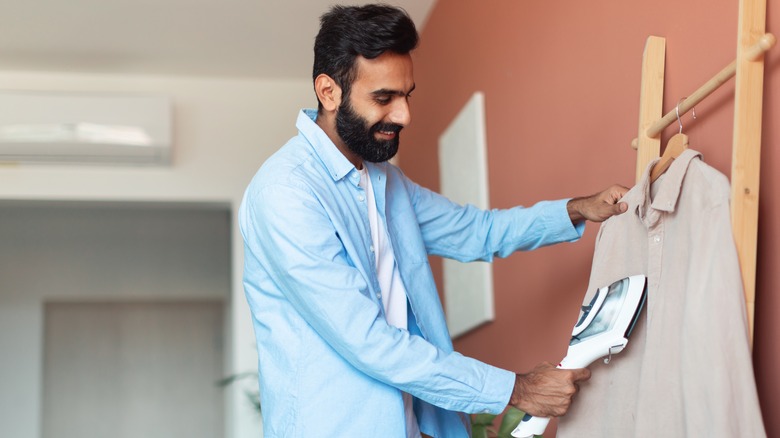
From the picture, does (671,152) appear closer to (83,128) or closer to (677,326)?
(677,326)

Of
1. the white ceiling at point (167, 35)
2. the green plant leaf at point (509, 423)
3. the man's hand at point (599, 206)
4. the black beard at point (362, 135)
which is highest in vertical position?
the white ceiling at point (167, 35)

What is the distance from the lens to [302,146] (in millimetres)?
1948

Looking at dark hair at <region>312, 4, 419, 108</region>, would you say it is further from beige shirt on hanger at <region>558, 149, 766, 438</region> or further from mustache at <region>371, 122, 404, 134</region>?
beige shirt on hanger at <region>558, 149, 766, 438</region>

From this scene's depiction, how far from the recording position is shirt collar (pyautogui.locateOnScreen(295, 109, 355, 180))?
6.36 ft

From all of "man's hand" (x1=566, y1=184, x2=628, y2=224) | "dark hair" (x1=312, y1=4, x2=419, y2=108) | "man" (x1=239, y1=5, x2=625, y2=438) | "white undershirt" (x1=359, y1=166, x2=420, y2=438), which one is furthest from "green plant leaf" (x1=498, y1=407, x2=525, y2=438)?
"dark hair" (x1=312, y1=4, x2=419, y2=108)

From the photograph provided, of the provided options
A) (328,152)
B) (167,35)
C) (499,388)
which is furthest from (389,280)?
(167,35)

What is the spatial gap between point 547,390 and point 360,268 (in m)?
0.42

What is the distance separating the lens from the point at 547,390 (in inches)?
65.6

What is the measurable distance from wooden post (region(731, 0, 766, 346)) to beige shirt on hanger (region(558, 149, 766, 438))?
0.08ft

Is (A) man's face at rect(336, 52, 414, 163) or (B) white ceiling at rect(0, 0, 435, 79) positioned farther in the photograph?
(B) white ceiling at rect(0, 0, 435, 79)

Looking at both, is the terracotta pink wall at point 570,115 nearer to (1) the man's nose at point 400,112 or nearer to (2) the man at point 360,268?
(2) the man at point 360,268

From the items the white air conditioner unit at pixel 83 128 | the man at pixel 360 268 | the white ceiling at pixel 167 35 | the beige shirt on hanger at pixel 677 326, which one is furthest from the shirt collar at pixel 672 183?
the white air conditioner unit at pixel 83 128

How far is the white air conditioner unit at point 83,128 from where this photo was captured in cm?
464

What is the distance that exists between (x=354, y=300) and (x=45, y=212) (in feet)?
18.7
